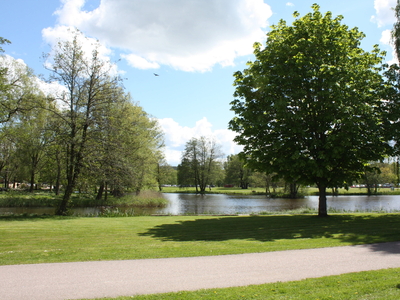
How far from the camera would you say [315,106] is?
16328 millimetres

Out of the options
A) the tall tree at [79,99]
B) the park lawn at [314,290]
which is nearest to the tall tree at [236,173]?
the tall tree at [79,99]

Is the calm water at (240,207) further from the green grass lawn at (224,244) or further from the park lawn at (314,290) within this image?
the park lawn at (314,290)

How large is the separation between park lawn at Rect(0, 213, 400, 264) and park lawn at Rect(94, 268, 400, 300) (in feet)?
9.60

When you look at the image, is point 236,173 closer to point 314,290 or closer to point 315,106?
point 315,106

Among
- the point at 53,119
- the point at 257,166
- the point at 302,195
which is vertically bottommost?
the point at 302,195

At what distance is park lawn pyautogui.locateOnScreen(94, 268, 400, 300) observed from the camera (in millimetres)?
5355

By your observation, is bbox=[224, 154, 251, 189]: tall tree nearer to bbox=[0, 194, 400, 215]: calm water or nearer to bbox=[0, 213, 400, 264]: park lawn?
bbox=[0, 194, 400, 215]: calm water

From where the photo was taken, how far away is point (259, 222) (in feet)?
51.6

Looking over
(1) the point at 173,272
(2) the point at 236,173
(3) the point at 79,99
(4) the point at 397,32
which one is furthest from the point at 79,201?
(2) the point at 236,173

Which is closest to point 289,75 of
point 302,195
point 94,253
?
point 94,253

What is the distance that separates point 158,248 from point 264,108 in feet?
34.0

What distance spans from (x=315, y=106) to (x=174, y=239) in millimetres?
10528

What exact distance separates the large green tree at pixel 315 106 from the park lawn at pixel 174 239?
3.48m

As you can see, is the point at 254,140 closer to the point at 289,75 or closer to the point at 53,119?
the point at 289,75
